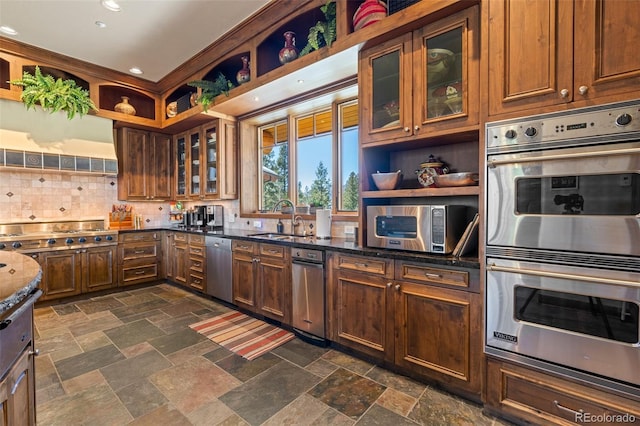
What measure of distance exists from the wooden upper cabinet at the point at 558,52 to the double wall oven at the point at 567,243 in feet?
0.38

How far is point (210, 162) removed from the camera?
458cm

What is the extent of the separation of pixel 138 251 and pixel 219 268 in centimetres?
176

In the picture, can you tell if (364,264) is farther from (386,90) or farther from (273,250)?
(386,90)

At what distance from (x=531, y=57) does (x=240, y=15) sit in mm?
2780

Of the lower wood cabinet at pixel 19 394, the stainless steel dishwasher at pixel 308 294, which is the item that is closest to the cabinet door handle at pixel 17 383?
the lower wood cabinet at pixel 19 394

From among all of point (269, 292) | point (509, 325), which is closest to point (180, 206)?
point (269, 292)

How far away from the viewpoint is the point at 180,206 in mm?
5320

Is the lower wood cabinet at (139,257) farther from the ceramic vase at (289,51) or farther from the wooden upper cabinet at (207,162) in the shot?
the ceramic vase at (289,51)

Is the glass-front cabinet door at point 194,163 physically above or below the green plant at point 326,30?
below

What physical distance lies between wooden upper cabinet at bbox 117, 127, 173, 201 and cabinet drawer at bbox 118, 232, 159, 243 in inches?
26.6

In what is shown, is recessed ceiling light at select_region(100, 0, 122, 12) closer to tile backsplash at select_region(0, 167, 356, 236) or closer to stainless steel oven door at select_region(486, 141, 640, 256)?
tile backsplash at select_region(0, 167, 356, 236)

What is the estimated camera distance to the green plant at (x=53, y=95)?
3.60 m

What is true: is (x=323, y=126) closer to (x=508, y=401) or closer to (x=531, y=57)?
(x=531, y=57)

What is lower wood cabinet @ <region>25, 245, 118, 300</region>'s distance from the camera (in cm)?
378
